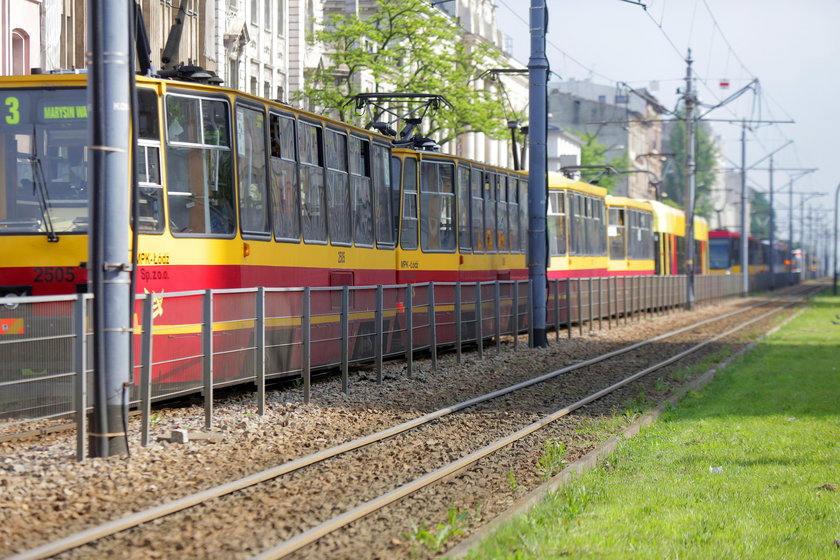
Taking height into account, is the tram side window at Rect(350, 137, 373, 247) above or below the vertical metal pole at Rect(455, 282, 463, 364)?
above

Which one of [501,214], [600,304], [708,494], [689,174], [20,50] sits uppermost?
[20,50]

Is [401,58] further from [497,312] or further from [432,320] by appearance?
A: [432,320]

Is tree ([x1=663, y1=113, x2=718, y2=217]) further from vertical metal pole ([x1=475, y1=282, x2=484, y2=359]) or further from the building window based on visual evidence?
vertical metal pole ([x1=475, y1=282, x2=484, y2=359])

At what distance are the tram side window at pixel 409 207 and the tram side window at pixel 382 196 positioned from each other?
1036mm

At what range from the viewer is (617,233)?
4253cm

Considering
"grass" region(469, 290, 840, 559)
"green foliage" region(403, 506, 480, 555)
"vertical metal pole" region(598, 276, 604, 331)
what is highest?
"vertical metal pole" region(598, 276, 604, 331)

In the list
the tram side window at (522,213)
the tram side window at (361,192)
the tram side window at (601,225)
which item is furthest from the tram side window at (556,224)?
the tram side window at (361,192)

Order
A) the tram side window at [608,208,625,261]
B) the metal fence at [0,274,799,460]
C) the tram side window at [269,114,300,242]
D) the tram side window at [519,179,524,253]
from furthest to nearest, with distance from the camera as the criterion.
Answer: the tram side window at [608,208,625,261] < the tram side window at [519,179,524,253] < the tram side window at [269,114,300,242] < the metal fence at [0,274,799,460]

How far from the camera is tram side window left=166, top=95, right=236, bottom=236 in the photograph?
14.2 meters

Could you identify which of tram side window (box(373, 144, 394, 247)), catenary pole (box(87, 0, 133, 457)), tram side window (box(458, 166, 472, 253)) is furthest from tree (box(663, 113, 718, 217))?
catenary pole (box(87, 0, 133, 457))

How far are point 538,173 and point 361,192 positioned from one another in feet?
21.8

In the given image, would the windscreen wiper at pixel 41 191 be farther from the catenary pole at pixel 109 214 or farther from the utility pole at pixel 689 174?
the utility pole at pixel 689 174

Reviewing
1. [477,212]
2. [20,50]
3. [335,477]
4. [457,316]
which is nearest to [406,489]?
[335,477]

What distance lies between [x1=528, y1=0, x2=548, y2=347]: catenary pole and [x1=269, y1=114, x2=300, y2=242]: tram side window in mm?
9230
